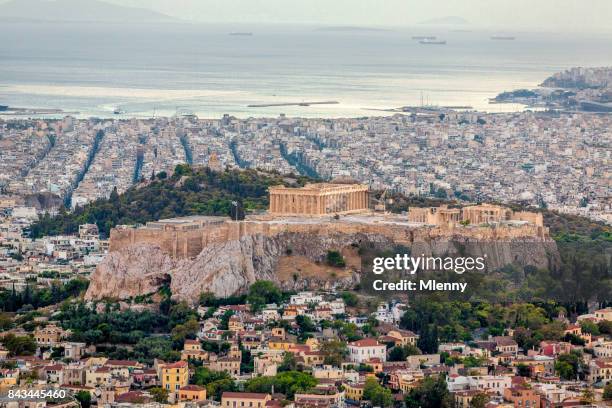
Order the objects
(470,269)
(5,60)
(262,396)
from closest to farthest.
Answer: (262,396), (470,269), (5,60)

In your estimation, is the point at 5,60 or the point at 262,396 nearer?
the point at 262,396

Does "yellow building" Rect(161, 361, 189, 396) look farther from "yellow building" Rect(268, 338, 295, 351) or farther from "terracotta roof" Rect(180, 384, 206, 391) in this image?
"yellow building" Rect(268, 338, 295, 351)

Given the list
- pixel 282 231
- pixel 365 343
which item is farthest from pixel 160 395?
pixel 282 231

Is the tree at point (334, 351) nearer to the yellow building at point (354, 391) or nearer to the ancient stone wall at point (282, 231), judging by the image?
the yellow building at point (354, 391)

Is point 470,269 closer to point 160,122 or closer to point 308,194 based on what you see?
point 308,194

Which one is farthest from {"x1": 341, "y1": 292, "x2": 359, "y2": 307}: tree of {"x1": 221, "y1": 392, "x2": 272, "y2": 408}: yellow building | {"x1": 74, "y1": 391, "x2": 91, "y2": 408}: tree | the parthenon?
{"x1": 74, "y1": 391, "x2": 91, "y2": 408}: tree

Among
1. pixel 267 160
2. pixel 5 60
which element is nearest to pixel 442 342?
pixel 267 160
